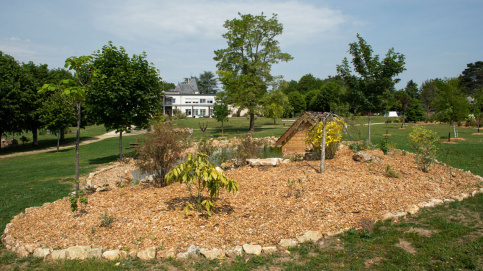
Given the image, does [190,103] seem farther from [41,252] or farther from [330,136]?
[41,252]

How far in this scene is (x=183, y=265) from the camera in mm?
4387

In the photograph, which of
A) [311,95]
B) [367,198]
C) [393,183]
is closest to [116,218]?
[367,198]

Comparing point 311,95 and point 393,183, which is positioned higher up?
point 311,95

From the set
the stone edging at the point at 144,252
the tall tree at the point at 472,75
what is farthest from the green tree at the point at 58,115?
the tall tree at the point at 472,75

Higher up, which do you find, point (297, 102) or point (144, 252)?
point (297, 102)

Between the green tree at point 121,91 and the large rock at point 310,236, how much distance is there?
1115 cm

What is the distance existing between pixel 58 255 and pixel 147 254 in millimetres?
1372

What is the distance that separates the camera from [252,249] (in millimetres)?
4699

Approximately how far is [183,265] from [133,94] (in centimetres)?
1127

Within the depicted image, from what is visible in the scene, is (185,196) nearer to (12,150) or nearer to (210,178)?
(210,178)

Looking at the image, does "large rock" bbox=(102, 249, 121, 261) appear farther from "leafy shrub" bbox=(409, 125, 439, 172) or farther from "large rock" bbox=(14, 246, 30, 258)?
"leafy shrub" bbox=(409, 125, 439, 172)

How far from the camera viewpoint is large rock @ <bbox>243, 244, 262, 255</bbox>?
15.3 ft

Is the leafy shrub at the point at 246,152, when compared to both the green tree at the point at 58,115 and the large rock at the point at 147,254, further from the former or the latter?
the green tree at the point at 58,115

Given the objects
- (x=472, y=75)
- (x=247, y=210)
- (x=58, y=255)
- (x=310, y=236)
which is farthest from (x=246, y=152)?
(x=472, y=75)
